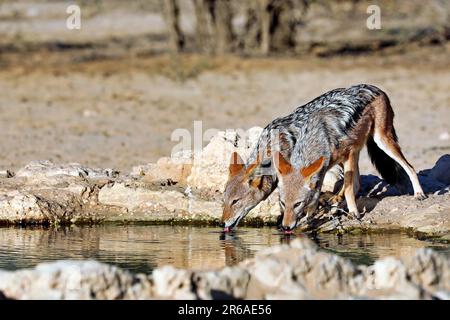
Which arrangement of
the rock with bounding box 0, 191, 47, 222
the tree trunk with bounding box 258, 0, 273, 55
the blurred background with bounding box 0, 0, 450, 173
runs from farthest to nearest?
the tree trunk with bounding box 258, 0, 273, 55, the blurred background with bounding box 0, 0, 450, 173, the rock with bounding box 0, 191, 47, 222

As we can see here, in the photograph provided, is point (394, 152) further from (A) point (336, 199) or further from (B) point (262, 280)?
(B) point (262, 280)

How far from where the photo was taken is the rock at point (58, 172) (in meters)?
9.92

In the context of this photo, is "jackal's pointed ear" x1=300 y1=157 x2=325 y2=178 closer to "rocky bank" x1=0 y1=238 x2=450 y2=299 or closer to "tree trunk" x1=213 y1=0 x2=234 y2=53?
"rocky bank" x1=0 y1=238 x2=450 y2=299

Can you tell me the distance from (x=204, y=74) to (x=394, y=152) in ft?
38.9

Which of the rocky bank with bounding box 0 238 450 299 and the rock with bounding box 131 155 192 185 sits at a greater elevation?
the rock with bounding box 131 155 192 185

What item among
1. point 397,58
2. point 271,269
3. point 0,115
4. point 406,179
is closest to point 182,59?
point 397,58

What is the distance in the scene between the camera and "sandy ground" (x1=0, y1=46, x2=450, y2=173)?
47.6ft

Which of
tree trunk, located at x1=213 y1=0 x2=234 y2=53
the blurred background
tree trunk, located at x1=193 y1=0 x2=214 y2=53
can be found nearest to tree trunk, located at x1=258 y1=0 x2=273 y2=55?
the blurred background

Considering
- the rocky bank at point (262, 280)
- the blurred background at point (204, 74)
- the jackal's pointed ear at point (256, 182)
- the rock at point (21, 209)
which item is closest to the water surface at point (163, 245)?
the rock at point (21, 209)

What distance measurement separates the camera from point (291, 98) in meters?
18.5

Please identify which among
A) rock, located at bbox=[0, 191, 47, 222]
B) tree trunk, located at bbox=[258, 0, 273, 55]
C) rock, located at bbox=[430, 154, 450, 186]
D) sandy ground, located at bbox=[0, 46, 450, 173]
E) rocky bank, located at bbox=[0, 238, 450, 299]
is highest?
tree trunk, located at bbox=[258, 0, 273, 55]

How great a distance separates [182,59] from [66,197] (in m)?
13.7

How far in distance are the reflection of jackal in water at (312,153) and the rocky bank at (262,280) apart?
241cm

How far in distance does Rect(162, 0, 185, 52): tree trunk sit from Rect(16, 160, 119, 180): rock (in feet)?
46.2
